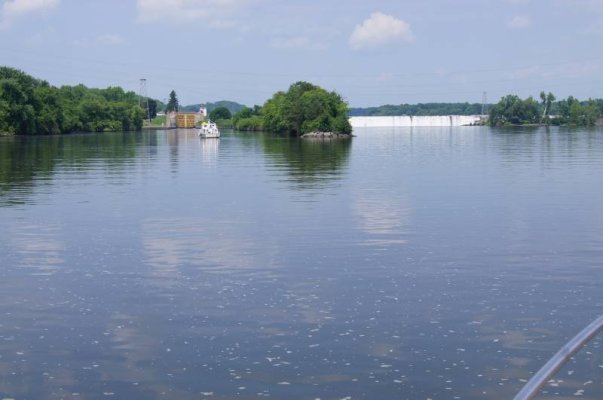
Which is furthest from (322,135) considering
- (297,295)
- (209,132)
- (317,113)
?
(297,295)

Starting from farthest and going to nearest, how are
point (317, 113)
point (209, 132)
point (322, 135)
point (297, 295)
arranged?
point (317, 113)
point (322, 135)
point (209, 132)
point (297, 295)

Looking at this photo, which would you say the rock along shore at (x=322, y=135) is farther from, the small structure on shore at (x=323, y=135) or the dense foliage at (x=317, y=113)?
the dense foliage at (x=317, y=113)

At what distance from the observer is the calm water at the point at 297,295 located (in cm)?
1403

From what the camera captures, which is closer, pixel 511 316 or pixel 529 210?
pixel 511 316

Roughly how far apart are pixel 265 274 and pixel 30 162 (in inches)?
2245

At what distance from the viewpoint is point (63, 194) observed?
44438 mm

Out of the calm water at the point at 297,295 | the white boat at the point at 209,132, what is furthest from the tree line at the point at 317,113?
the calm water at the point at 297,295

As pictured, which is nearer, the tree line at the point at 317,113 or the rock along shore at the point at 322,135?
the rock along shore at the point at 322,135

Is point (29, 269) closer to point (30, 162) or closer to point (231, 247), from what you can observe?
point (231, 247)

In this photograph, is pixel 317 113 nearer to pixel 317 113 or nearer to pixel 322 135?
pixel 317 113

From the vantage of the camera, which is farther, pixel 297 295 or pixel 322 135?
pixel 322 135

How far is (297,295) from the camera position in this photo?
65.3ft

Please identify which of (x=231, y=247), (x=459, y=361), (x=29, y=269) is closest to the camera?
(x=459, y=361)

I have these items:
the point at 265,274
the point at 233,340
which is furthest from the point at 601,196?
the point at 233,340
